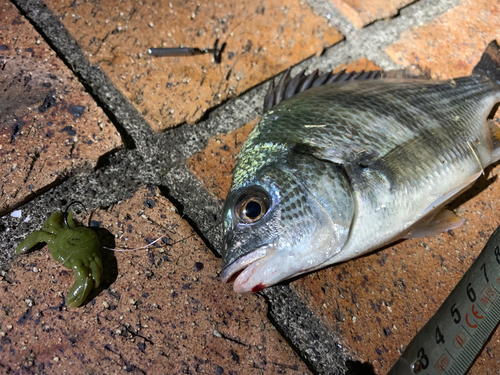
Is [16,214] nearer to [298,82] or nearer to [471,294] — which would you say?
[298,82]

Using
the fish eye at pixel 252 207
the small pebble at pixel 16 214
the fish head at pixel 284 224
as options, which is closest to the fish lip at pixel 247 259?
the fish head at pixel 284 224

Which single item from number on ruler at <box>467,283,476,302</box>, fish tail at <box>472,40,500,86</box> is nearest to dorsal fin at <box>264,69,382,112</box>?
fish tail at <box>472,40,500,86</box>

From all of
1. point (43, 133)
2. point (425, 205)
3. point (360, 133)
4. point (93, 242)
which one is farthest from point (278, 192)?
point (43, 133)

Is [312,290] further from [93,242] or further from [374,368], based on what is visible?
[93,242]

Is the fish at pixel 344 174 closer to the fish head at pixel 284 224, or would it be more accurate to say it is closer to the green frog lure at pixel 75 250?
the fish head at pixel 284 224

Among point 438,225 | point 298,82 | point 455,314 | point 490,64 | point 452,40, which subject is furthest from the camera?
point 452,40

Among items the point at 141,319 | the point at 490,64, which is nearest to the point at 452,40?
the point at 490,64

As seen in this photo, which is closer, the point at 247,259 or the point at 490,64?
the point at 247,259
